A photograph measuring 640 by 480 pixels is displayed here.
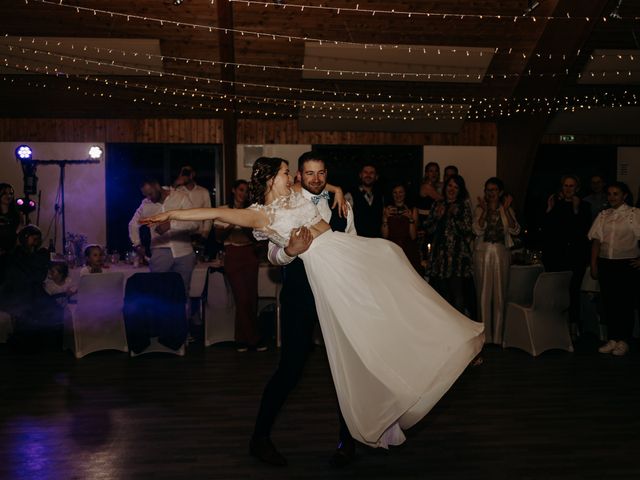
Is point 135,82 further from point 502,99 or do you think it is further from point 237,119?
point 502,99

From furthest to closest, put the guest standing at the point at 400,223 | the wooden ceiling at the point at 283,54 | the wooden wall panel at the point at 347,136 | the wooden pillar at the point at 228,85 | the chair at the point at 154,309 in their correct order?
the wooden wall panel at the point at 347,136 < the wooden ceiling at the point at 283,54 < the wooden pillar at the point at 228,85 < the guest standing at the point at 400,223 < the chair at the point at 154,309

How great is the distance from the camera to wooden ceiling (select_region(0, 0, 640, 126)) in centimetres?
836

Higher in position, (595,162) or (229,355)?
(595,162)

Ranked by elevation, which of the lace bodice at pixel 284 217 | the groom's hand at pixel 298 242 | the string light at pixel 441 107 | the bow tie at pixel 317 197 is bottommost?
the groom's hand at pixel 298 242

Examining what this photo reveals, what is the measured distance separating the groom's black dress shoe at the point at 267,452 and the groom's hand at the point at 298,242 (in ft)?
3.11

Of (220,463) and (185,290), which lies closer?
(220,463)

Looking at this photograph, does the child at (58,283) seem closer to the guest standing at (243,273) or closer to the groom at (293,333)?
the guest standing at (243,273)

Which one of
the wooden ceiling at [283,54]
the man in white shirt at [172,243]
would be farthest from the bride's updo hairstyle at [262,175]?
the wooden ceiling at [283,54]

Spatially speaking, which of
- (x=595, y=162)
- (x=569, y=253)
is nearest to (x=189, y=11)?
(x=569, y=253)

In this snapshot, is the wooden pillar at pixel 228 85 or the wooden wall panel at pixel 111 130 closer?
the wooden pillar at pixel 228 85

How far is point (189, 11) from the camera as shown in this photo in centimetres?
834

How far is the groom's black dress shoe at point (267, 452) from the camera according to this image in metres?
3.65

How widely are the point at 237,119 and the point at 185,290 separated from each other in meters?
4.98

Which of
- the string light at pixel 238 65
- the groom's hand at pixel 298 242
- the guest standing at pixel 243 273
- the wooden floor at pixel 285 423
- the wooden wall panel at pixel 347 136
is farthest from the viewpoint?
the wooden wall panel at pixel 347 136
